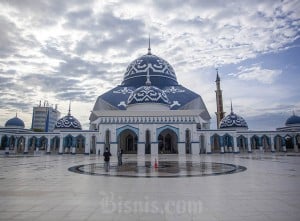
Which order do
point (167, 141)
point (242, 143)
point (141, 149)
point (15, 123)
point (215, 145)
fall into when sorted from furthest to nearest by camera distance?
1. point (15, 123)
2. point (242, 143)
3. point (215, 145)
4. point (167, 141)
5. point (141, 149)

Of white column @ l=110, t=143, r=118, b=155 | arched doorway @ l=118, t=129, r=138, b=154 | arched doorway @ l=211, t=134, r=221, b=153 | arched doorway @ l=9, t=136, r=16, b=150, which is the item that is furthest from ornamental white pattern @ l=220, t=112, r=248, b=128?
arched doorway @ l=9, t=136, r=16, b=150

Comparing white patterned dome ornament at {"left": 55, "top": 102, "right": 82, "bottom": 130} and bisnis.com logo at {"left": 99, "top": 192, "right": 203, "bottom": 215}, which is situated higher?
white patterned dome ornament at {"left": 55, "top": 102, "right": 82, "bottom": 130}

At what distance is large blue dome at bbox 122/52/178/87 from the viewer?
46344mm

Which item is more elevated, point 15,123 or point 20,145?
point 15,123

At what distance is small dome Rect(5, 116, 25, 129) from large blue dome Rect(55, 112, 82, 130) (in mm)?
7940

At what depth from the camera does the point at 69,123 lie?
38844mm

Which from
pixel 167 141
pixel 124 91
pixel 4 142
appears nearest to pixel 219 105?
pixel 167 141

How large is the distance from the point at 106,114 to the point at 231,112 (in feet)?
70.7

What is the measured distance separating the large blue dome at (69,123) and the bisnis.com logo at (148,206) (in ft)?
117

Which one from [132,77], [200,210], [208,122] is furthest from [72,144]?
[200,210]

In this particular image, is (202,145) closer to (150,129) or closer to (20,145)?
(150,129)

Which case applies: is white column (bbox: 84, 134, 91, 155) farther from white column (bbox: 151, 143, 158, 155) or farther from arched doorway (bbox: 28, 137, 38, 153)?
arched doorway (bbox: 28, 137, 38, 153)

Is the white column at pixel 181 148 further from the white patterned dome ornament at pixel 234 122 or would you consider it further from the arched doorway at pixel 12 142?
the arched doorway at pixel 12 142

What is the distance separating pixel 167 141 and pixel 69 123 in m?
16.2
